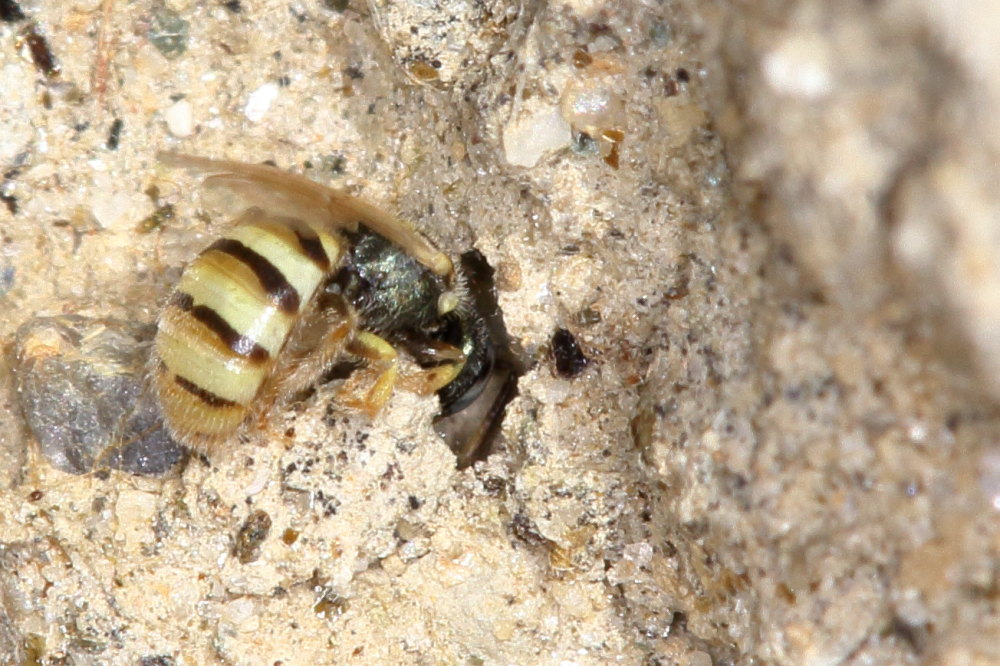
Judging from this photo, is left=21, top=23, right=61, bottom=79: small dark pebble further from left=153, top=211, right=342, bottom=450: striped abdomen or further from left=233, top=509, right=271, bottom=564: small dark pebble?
left=233, top=509, right=271, bottom=564: small dark pebble

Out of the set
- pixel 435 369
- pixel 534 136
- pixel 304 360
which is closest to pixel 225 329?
pixel 304 360

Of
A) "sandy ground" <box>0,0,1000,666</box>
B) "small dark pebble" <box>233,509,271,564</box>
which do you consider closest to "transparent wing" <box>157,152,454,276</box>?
"sandy ground" <box>0,0,1000,666</box>

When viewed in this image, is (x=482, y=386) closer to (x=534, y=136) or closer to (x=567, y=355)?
(x=567, y=355)

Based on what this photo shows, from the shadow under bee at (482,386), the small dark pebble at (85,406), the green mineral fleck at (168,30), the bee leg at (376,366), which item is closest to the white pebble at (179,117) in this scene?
the green mineral fleck at (168,30)

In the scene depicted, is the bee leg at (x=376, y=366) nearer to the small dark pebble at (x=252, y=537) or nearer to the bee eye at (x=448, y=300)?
the bee eye at (x=448, y=300)

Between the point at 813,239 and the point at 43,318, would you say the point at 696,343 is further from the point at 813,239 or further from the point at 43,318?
the point at 43,318
